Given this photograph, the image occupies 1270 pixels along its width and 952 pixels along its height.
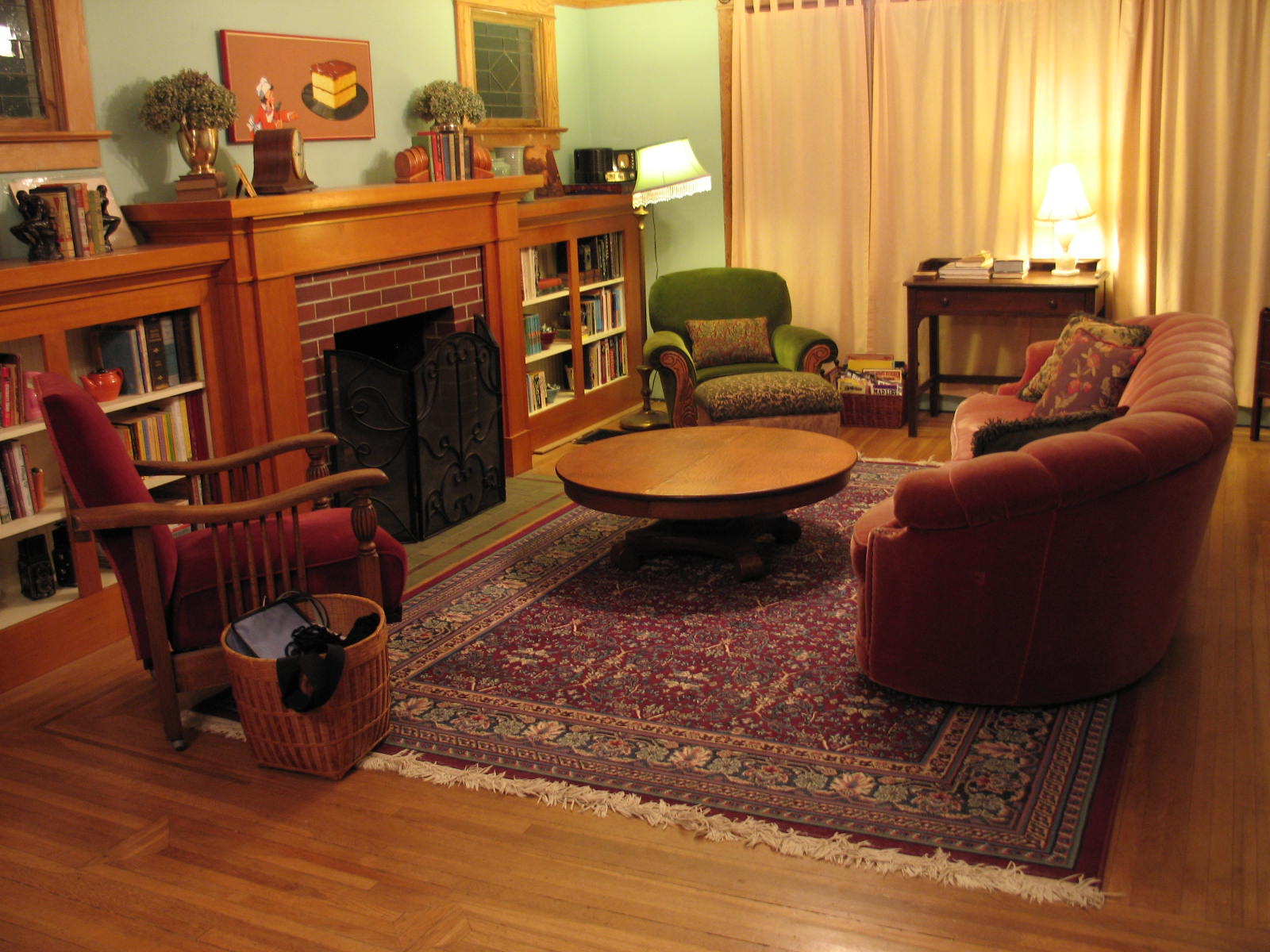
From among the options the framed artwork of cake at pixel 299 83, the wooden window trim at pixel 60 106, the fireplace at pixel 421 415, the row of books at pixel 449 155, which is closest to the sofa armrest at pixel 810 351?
the fireplace at pixel 421 415

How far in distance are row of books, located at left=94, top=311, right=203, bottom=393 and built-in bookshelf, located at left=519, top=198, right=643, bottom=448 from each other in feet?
6.43

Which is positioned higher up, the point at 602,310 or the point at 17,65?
the point at 17,65

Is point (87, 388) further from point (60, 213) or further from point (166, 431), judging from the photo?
point (60, 213)

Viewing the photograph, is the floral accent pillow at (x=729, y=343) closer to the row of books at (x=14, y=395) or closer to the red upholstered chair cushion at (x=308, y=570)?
the red upholstered chair cushion at (x=308, y=570)

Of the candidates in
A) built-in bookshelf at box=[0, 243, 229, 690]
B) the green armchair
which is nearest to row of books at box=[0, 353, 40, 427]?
built-in bookshelf at box=[0, 243, 229, 690]

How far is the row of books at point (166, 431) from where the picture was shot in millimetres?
3838

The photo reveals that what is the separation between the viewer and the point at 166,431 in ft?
12.9

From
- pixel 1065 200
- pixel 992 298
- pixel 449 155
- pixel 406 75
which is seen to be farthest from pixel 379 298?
pixel 1065 200

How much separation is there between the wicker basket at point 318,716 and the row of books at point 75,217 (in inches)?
58.3

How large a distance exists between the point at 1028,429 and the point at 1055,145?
332 centimetres

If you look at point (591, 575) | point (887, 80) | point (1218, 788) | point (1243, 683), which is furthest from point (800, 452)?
point (887, 80)

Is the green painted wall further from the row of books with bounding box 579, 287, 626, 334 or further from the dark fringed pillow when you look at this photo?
the dark fringed pillow

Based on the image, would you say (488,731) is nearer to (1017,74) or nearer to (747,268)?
(747,268)

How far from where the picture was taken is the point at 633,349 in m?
7.07
